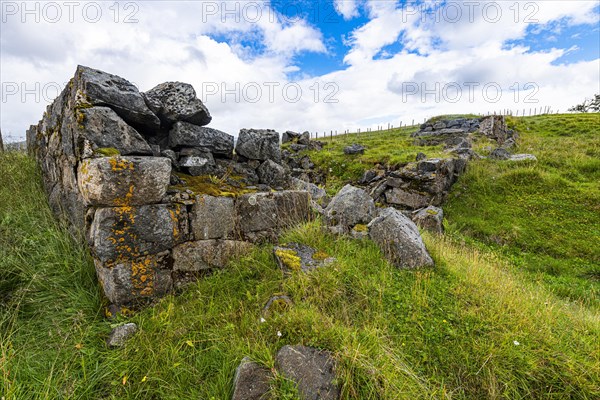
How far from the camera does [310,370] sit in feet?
8.02

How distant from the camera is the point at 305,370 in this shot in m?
2.44

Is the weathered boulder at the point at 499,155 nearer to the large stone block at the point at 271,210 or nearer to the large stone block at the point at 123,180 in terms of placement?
the large stone block at the point at 271,210

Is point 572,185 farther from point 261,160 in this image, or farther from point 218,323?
point 218,323

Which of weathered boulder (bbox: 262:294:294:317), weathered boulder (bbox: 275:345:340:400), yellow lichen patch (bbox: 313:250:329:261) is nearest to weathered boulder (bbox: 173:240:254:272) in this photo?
yellow lichen patch (bbox: 313:250:329:261)

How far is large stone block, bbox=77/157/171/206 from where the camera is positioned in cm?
319

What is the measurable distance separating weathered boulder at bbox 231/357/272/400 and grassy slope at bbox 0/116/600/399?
Answer: 9 centimetres

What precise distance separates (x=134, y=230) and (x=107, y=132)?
51.6 inches

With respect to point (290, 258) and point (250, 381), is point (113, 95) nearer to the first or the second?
point (290, 258)

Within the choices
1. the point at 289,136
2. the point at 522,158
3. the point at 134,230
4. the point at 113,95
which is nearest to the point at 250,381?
the point at 134,230

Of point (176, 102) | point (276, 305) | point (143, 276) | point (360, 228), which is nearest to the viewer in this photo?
point (276, 305)

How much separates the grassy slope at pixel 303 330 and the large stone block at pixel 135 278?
0.22m

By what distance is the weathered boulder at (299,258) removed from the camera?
3895 mm

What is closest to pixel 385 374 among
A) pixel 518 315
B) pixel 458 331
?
pixel 458 331

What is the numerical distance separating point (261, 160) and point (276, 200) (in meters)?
1.27
